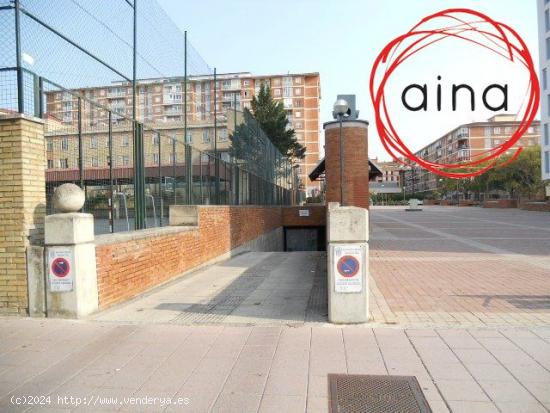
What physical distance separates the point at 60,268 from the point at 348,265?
3.61 meters

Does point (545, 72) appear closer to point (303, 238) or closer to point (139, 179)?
point (303, 238)

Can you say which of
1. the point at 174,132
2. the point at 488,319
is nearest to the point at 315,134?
the point at 174,132

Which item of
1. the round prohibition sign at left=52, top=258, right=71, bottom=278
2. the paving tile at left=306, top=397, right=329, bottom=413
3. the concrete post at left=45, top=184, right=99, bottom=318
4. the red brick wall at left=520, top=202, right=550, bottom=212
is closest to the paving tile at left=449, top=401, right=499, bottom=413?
the paving tile at left=306, top=397, right=329, bottom=413

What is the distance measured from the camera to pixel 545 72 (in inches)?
1993

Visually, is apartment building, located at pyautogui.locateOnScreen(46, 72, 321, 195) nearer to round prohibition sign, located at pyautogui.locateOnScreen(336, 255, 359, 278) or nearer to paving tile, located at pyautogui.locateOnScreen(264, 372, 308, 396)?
round prohibition sign, located at pyautogui.locateOnScreen(336, 255, 359, 278)

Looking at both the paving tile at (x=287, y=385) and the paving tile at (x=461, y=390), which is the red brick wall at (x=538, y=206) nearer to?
the paving tile at (x=461, y=390)

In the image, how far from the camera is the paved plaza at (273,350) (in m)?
3.66

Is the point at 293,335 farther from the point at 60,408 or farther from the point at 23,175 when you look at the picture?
the point at 23,175

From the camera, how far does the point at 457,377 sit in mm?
4012

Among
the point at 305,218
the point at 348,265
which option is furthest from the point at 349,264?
the point at 305,218

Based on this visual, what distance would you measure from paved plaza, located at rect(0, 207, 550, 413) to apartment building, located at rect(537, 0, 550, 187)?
50.6m

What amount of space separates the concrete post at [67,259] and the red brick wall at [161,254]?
0.39 meters

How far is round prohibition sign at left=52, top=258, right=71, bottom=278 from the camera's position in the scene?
5.92m

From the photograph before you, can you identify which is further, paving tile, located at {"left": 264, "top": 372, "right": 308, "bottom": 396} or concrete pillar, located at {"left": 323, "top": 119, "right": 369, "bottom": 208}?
concrete pillar, located at {"left": 323, "top": 119, "right": 369, "bottom": 208}
